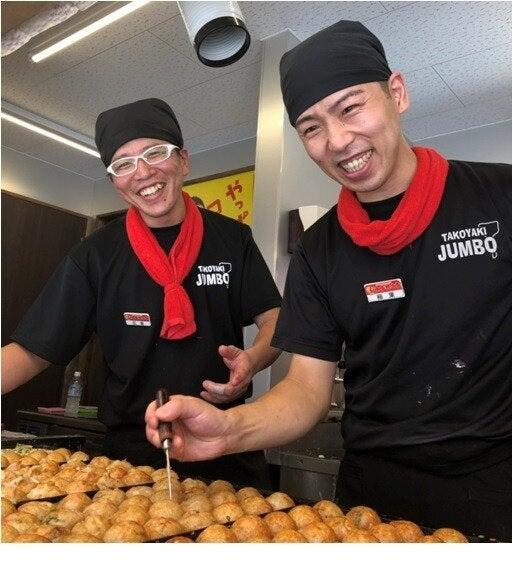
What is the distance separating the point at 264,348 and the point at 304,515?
761 millimetres

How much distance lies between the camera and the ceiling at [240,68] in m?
2.93

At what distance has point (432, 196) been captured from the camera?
1251 mm

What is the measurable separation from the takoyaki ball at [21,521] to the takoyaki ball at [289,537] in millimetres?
437

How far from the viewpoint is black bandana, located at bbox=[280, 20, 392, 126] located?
1.16 meters

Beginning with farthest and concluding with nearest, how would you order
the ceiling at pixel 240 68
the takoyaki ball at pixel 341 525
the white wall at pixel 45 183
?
1. the white wall at pixel 45 183
2. the ceiling at pixel 240 68
3. the takoyaki ball at pixel 341 525

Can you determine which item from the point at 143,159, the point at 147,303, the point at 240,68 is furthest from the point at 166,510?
the point at 240,68

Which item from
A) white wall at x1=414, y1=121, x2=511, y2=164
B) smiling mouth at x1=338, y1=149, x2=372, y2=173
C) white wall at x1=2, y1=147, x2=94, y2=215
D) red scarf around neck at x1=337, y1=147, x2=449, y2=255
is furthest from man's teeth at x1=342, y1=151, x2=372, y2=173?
white wall at x1=2, y1=147, x2=94, y2=215

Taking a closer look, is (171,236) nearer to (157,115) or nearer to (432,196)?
(157,115)

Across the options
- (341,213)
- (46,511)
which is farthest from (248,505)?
(341,213)

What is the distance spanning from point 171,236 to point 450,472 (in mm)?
1187

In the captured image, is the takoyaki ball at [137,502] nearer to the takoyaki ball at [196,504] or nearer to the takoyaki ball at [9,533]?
the takoyaki ball at [196,504]

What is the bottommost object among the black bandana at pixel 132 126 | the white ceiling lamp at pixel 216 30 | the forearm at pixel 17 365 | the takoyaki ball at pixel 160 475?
the takoyaki ball at pixel 160 475

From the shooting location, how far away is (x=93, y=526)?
0.99 m

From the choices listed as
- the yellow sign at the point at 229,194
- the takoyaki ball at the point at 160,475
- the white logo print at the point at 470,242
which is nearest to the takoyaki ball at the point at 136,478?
the takoyaki ball at the point at 160,475
